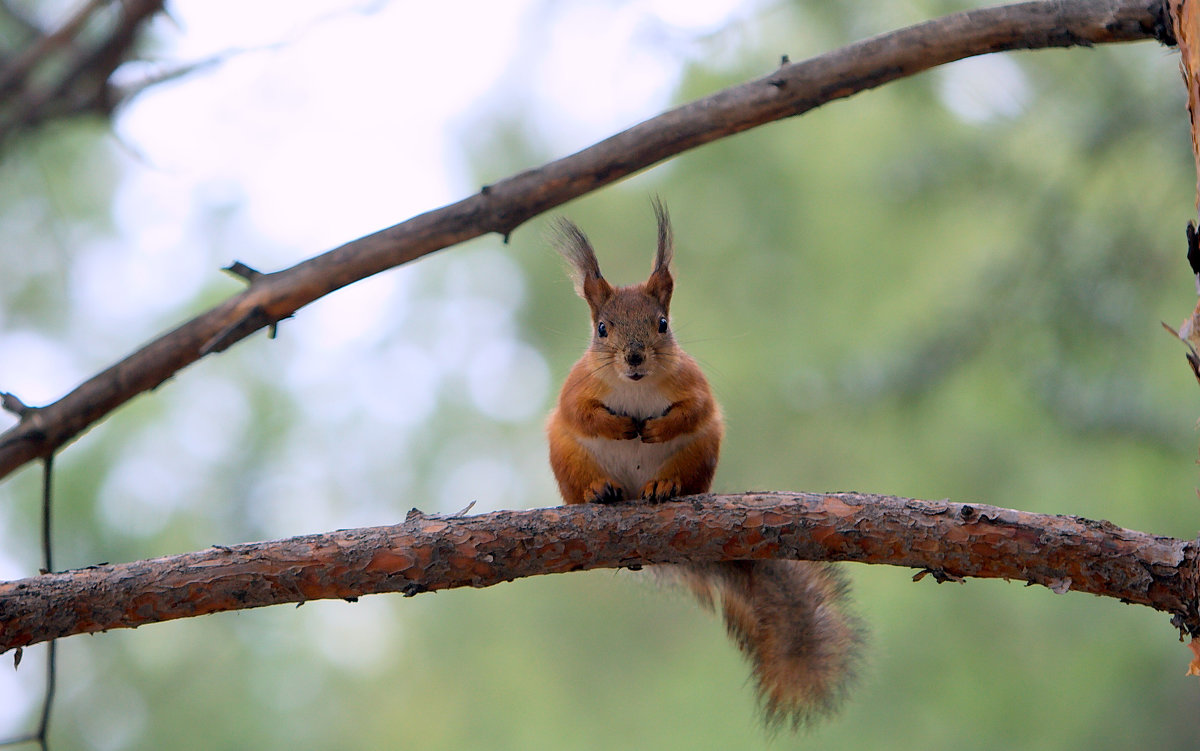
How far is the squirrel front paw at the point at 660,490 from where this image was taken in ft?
6.22

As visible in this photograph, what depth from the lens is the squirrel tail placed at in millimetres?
2086

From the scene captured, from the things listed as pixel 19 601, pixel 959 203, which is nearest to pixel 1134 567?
pixel 19 601

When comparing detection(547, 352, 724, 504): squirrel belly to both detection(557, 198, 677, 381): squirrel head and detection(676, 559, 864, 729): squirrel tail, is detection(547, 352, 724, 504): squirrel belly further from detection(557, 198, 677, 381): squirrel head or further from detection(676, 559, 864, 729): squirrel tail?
detection(676, 559, 864, 729): squirrel tail

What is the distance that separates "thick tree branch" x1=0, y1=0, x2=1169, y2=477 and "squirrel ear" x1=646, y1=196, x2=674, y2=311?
350mm

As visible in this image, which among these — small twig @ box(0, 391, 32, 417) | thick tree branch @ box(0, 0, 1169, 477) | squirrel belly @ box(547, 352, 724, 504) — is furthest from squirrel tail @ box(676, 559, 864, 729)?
small twig @ box(0, 391, 32, 417)

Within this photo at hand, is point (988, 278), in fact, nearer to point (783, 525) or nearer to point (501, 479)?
point (783, 525)

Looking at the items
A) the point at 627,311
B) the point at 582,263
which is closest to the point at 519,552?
the point at 627,311

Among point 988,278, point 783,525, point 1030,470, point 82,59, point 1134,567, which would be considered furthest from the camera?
point 1030,470

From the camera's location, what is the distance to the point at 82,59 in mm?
2729

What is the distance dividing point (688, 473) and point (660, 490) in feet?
0.54

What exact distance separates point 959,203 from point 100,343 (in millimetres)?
3761

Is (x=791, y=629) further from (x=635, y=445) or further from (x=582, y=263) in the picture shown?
(x=582, y=263)

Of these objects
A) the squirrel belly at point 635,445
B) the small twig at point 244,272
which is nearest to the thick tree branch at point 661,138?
the small twig at point 244,272

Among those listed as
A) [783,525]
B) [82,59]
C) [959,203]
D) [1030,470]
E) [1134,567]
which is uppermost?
[959,203]
